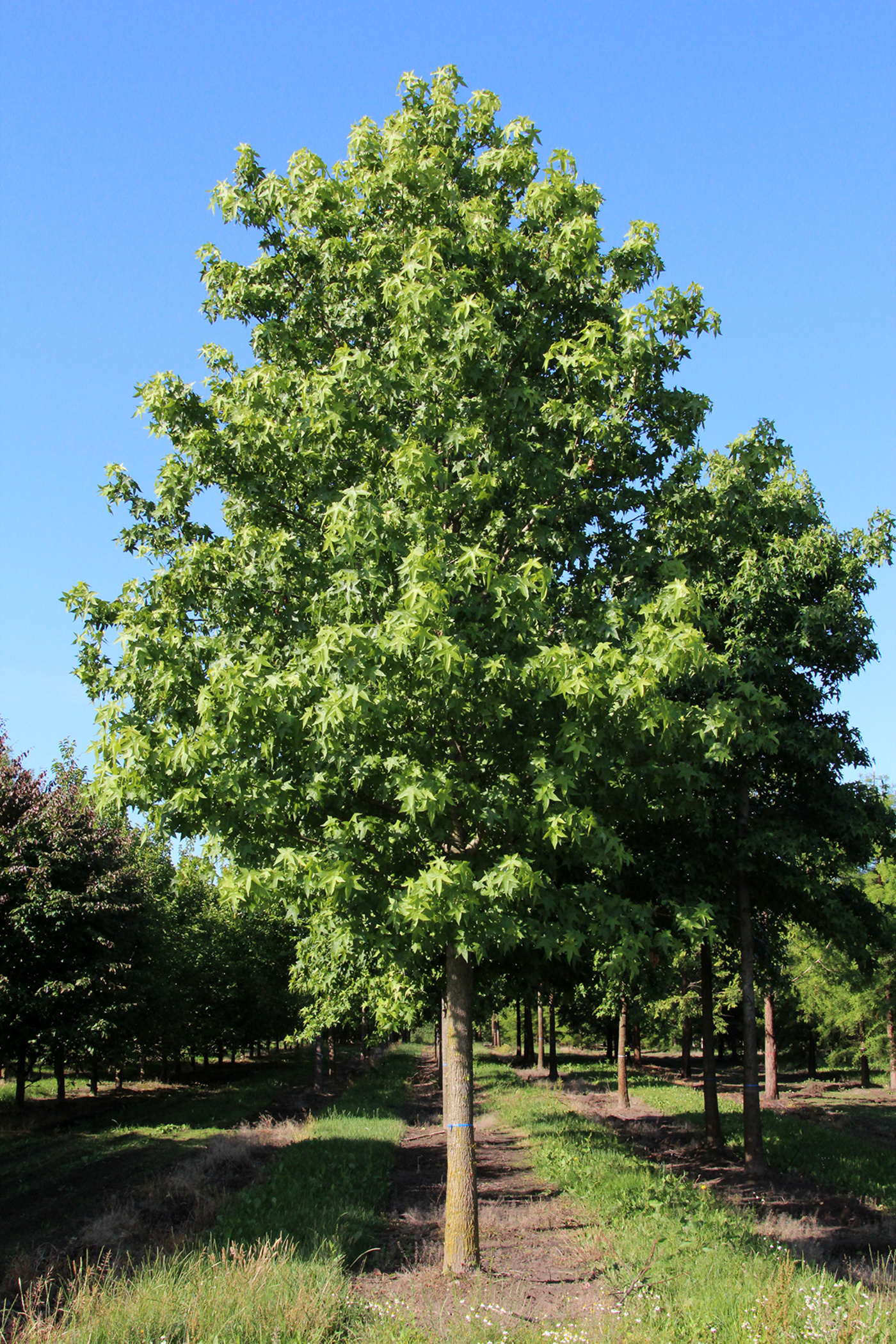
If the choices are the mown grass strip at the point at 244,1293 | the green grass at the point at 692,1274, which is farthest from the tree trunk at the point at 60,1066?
the green grass at the point at 692,1274

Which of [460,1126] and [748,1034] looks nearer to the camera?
[460,1126]

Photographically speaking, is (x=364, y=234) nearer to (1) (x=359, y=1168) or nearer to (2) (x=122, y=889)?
(1) (x=359, y=1168)

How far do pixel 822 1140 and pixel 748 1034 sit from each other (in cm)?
682

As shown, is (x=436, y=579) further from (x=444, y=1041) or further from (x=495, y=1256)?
(x=444, y=1041)

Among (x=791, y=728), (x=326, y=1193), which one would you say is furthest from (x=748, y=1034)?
(x=326, y=1193)

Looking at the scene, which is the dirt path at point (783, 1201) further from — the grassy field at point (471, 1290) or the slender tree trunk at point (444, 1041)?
the slender tree trunk at point (444, 1041)

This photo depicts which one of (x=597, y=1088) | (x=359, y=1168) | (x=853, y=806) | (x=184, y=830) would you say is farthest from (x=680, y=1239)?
(x=597, y=1088)

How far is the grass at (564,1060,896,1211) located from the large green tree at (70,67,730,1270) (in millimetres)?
9935

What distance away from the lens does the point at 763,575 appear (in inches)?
650

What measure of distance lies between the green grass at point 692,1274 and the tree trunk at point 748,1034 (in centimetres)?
367

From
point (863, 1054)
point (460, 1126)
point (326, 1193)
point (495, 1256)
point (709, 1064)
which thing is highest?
point (460, 1126)

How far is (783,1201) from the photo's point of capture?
1334cm

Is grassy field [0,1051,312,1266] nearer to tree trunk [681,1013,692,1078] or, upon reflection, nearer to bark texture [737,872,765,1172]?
bark texture [737,872,765,1172]

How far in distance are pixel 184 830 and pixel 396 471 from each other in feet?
13.5
